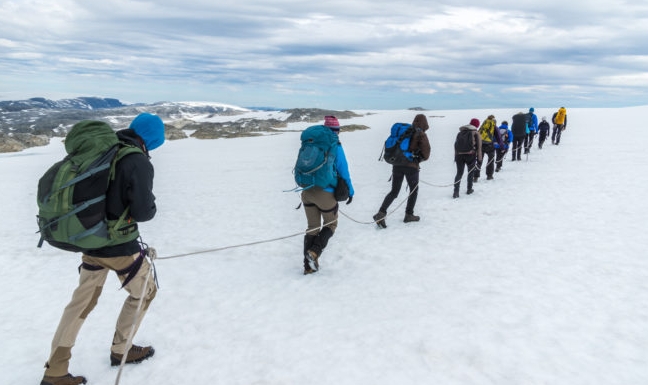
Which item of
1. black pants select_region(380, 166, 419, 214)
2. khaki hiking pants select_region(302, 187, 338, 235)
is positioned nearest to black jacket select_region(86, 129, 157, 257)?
A: khaki hiking pants select_region(302, 187, 338, 235)

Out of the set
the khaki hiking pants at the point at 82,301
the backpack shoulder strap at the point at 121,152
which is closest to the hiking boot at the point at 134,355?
the khaki hiking pants at the point at 82,301

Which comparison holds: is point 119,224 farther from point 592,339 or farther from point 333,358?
point 592,339

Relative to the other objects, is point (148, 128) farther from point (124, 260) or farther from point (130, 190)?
point (124, 260)

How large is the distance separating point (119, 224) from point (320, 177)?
3.04 m

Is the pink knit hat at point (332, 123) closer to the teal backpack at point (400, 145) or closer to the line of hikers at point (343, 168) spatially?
the line of hikers at point (343, 168)

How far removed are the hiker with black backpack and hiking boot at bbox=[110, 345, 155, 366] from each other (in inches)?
109

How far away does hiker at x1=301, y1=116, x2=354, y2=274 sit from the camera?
20.4ft

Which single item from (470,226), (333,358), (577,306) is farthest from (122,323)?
(470,226)

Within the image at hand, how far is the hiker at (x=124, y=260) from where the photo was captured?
3547 millimetres

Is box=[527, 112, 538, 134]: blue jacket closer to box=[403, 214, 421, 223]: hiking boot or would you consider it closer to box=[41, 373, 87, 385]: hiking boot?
box=[403, 214, 421, 223]: hiking boot

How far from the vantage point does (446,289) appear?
580 cm

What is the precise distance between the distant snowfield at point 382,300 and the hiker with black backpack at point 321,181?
0.62m

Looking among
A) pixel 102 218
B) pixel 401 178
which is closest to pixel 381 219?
pixel 401 178

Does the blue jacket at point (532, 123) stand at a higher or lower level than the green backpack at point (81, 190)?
higher
